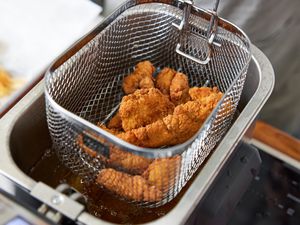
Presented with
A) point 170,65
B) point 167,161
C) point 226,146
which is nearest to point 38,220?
point 167,161

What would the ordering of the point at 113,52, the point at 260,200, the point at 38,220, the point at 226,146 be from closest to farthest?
the point at 38,220, the point at 226,146, the point at 113,52, the point at 260,200

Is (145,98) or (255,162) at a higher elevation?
(145,98)

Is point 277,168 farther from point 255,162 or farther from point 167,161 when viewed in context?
point 167,161

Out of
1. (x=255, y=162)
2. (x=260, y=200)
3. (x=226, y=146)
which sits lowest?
(x=260, y=200)

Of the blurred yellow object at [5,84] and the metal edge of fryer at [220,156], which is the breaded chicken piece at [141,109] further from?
the blurred yellow object at [5,84]

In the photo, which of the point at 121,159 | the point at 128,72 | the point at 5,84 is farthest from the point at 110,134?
the point at 5,84

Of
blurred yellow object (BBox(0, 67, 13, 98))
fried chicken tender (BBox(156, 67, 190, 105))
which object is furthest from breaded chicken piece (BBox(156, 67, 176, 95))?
blurred yellow object (BBox(0, 67, 13, 98))

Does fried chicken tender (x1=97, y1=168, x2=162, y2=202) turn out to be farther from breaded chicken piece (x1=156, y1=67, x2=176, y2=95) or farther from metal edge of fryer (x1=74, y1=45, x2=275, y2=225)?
breaded chicken piece (x1=156, y1=67, x2=176, y2=95)
